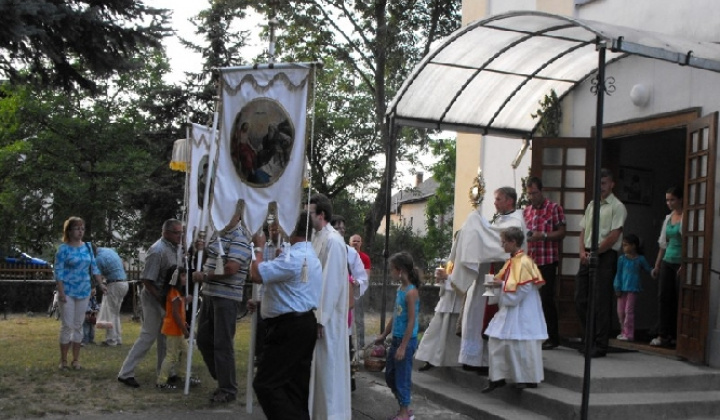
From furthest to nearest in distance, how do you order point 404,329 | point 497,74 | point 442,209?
1. point 442,209
2. point 497,74
3. point 404,329

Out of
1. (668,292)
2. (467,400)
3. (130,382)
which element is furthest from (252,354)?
(668,292)

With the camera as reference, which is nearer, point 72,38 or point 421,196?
point 72,38

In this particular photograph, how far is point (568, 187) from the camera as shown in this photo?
11570 millimetres

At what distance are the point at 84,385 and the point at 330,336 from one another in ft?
11.8

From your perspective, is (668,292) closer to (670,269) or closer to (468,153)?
(670,269)

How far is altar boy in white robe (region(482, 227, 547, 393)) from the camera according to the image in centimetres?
847

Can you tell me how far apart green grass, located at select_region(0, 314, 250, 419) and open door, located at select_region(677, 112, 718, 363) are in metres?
4.76

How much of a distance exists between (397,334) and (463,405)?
1.24 meters

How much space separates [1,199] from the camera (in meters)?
25.8

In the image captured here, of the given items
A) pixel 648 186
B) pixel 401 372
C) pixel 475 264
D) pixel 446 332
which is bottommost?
pixel 401 372

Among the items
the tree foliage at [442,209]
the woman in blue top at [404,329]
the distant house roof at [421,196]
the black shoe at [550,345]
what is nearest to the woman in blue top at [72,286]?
the woman in blue top at [404,329]

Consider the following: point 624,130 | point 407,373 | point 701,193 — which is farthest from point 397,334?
point 624,130

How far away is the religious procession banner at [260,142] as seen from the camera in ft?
25.6

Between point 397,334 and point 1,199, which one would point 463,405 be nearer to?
point 397,334
